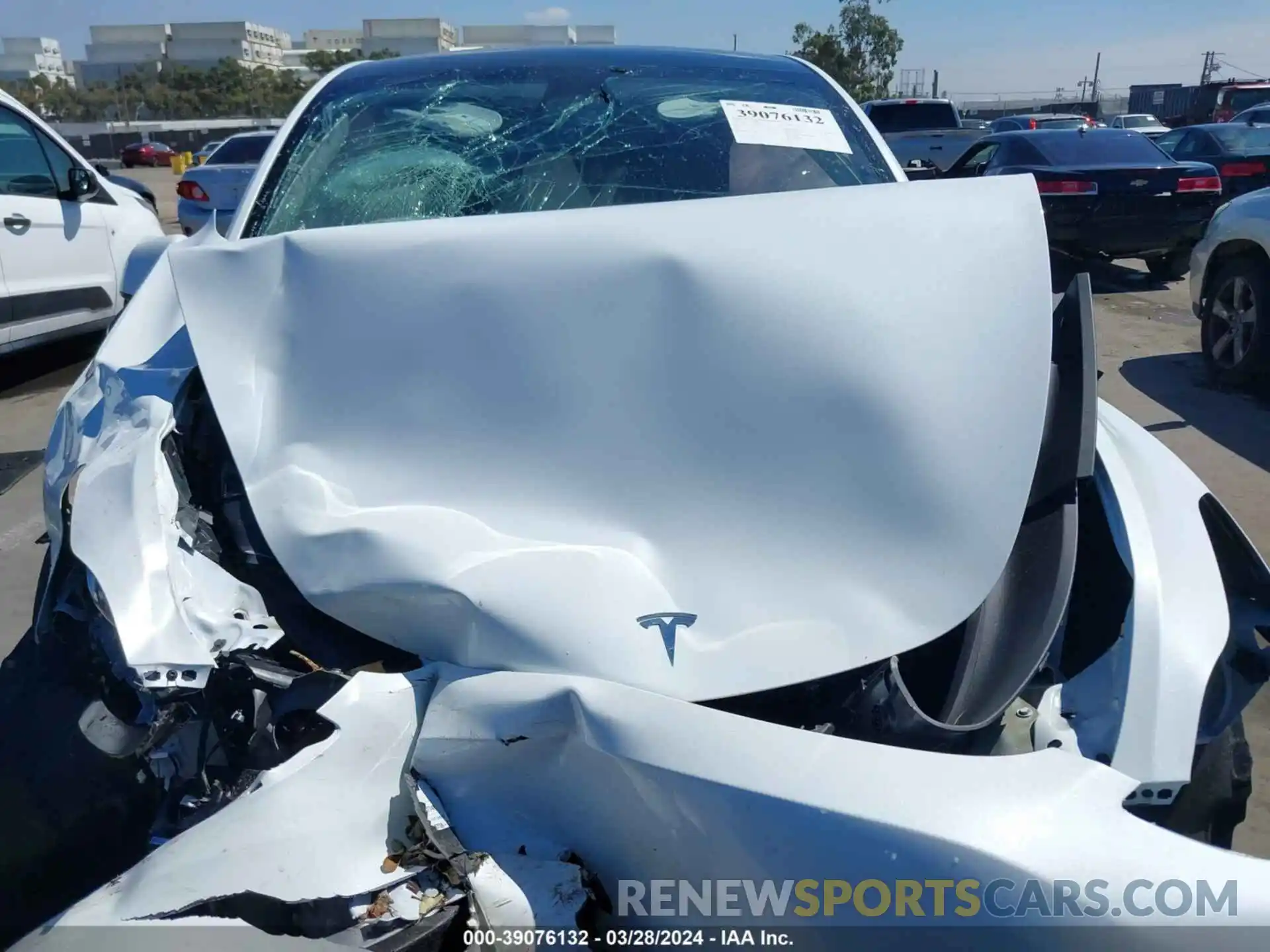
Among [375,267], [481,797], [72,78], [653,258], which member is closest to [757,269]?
[653,258]

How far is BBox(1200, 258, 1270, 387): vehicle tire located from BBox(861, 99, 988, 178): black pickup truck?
10.1 metres

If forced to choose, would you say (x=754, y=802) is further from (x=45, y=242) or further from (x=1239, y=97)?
(x=1239, y=97)

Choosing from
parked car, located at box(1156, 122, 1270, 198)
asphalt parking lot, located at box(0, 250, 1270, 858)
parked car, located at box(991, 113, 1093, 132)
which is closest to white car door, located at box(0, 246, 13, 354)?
asphalt parking lot, located at box(0, 250, 1270, 858)

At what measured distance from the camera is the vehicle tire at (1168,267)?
10383mm

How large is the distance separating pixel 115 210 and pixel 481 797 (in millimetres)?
6988

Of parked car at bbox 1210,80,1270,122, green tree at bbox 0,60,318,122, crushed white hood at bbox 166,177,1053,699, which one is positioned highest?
green tree at bbox 0,60,318,122

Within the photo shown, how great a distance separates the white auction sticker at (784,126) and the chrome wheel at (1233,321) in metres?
4.33

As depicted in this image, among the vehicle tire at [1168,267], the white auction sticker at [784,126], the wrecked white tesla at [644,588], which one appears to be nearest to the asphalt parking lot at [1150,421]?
the vehicle tire at [1168,267]

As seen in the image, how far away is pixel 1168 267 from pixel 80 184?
998cm

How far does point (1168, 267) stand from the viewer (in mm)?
10484

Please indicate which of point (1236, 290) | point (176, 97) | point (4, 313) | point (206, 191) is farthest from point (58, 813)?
point (176, 97)

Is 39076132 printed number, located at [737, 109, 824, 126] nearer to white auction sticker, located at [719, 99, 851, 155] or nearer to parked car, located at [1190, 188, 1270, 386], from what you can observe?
white auction sticker, located at [719, 99, 851, 155]

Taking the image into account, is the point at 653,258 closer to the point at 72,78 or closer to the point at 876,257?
the point at 876,257

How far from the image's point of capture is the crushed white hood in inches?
63.4
